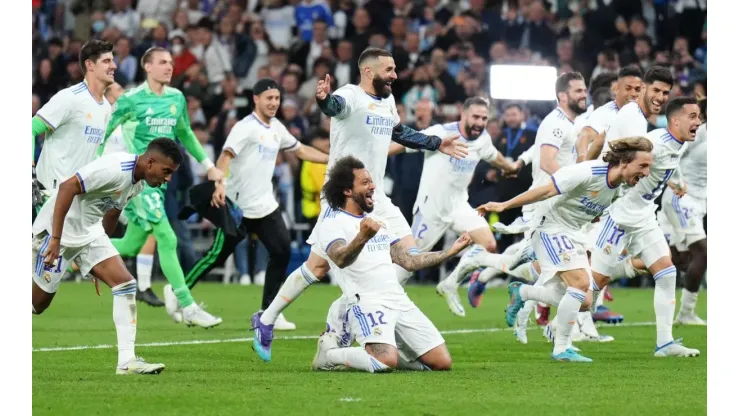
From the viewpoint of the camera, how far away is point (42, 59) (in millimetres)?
24172

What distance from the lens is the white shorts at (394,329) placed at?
32.0ft

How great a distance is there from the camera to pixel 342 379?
9289mm

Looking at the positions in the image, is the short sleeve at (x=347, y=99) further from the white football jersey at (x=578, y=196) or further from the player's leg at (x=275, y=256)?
the player's leg at (x=275, y=256)

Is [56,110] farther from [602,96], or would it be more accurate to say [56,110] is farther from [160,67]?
[602,96]

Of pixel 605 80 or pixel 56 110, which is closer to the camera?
pixel 56 110

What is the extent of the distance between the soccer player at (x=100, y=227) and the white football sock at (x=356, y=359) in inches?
49.6

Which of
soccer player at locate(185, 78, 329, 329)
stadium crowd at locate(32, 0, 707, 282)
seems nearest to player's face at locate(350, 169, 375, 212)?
soccer player at locate(185, 78, 329, 329)

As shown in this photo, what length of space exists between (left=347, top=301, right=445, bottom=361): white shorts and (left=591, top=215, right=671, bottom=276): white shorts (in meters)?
2.49

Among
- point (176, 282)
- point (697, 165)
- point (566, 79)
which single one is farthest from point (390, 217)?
point (697, 165)

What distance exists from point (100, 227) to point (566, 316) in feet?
12.2

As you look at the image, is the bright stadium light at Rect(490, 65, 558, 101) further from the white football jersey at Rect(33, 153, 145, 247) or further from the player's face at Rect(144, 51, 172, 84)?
the white football jersey at Rect(33, 153, 145, 247)

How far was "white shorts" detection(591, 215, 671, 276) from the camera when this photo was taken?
458 inches

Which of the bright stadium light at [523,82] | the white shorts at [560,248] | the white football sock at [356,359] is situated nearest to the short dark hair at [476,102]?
the white shorts at [560,248]

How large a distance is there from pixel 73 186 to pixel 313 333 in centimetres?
477
